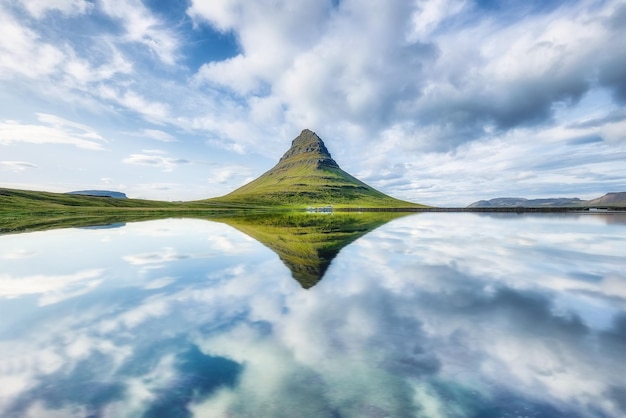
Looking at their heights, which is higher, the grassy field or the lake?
the grassy field

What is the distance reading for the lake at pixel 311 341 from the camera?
24.0 ft

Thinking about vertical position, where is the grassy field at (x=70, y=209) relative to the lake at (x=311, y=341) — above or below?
above

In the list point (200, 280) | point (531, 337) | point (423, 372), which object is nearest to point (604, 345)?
point (531, 337)

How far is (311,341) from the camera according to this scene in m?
10.6

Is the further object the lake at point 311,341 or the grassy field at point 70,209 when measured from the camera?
the grassy field at point 70,209

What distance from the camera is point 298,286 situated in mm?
17453

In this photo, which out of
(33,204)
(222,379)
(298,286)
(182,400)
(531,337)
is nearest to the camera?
(182,400)

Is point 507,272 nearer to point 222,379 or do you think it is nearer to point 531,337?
point 531,337

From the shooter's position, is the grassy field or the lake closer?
the lake

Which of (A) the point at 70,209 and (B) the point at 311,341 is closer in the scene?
(B) the point at 311,341

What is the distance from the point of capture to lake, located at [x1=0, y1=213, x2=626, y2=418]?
7.30m

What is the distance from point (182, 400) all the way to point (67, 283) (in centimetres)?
1532

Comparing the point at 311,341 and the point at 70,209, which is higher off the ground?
the point at 70,209

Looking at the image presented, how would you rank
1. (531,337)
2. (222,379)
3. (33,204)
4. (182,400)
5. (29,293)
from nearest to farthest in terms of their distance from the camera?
(182,400)
(222,379)
(531,337)
(29,293)
(33,204)
